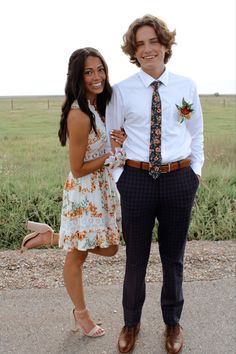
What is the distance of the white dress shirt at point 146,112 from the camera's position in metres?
2.57

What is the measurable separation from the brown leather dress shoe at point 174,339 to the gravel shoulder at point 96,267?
742mm

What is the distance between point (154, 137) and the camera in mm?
2553

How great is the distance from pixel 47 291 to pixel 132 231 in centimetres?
120

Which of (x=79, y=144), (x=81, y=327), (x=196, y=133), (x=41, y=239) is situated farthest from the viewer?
(x=41, y=239)

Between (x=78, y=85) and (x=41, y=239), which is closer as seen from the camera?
(x=78, y=85)

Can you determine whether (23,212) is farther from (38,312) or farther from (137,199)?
(137,199)

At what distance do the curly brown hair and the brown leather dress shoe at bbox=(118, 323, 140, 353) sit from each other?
1781mm

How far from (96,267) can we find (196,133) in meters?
1.72

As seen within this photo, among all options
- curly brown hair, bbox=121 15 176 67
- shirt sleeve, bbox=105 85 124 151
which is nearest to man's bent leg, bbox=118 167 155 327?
shirt sleeve, bbox=105 85 124 151

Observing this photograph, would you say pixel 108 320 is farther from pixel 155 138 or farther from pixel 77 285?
pixel 155 138

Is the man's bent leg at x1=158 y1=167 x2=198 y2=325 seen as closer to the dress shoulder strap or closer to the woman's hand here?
the woman's hand

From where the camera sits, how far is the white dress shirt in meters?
2.57

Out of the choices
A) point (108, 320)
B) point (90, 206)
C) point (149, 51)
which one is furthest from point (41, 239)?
point (149, 51)

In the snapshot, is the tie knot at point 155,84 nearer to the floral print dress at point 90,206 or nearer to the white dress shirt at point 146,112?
the white dress shirt at point 146,112
